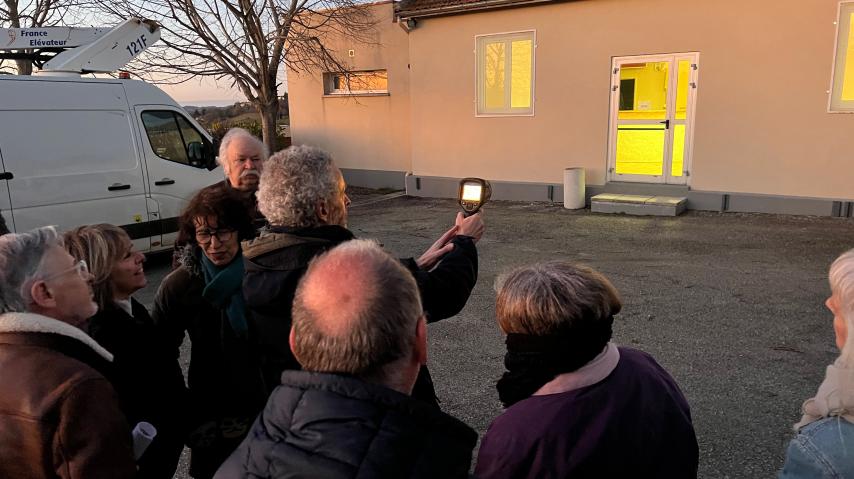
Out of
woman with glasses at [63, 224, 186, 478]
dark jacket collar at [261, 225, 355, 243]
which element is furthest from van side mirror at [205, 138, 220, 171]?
dark jacket collar at [261, 225, 355, 243]

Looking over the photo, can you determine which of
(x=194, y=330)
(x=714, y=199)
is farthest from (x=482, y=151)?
(x=194, y=330)

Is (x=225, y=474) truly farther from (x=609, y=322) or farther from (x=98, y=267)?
(x=98, y=267)

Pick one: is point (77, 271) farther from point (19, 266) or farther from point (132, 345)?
point (132, 345)

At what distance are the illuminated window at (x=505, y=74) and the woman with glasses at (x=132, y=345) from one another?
1017 cm

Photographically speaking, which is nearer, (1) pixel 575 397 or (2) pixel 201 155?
(1) pixel 575 397

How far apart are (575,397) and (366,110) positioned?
13748 mm

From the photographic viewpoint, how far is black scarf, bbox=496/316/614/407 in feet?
5.53

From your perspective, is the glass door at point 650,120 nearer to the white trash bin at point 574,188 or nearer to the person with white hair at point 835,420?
the white trash bin at point 574,188

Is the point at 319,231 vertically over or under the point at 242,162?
under

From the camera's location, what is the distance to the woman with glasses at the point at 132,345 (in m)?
2.11

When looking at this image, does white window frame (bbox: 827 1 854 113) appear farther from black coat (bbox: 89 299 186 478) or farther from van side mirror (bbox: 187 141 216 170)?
black coat (bbox: 89 299 186 478)

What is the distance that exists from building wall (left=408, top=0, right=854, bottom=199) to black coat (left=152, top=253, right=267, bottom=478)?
31.1ft

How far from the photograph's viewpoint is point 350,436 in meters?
1.13

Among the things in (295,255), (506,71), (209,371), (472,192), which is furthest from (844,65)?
(209,371)
